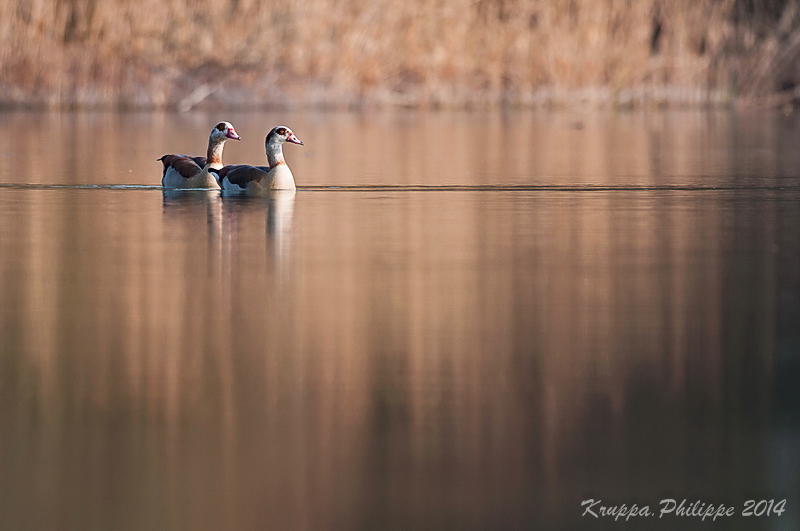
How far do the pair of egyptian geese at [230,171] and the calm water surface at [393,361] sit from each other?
0.46 m

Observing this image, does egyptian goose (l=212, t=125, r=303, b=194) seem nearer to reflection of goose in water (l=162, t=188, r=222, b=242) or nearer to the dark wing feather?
the dark wing feather

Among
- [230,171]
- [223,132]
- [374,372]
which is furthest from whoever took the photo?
[223,132]

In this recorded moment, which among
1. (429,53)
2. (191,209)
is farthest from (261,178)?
(429,53)

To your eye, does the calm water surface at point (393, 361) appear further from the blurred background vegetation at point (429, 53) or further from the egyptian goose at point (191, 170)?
the blurred background vegetation at point (429, 53)

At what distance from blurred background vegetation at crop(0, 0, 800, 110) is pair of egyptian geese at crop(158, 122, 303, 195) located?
34.1 ft

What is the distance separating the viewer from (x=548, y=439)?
3758 mm

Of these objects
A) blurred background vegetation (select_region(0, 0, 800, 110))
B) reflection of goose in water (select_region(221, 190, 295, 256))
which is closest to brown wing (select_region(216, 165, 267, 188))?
reflection of goose in water (select_region(221, 190, 295, 256))

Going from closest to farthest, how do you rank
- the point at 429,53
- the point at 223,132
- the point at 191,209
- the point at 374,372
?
the point at 374,372 → the point at 191,209 → the point at 223,132 → the point at 429,53

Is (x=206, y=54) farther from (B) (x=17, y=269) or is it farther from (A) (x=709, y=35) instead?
(B) (x=17, y=269)

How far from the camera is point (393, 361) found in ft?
15.0

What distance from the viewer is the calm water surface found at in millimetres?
3422

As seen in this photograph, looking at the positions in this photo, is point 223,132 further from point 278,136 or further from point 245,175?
point 245,175

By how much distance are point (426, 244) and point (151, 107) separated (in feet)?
50.3

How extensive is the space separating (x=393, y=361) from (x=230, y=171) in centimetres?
581
